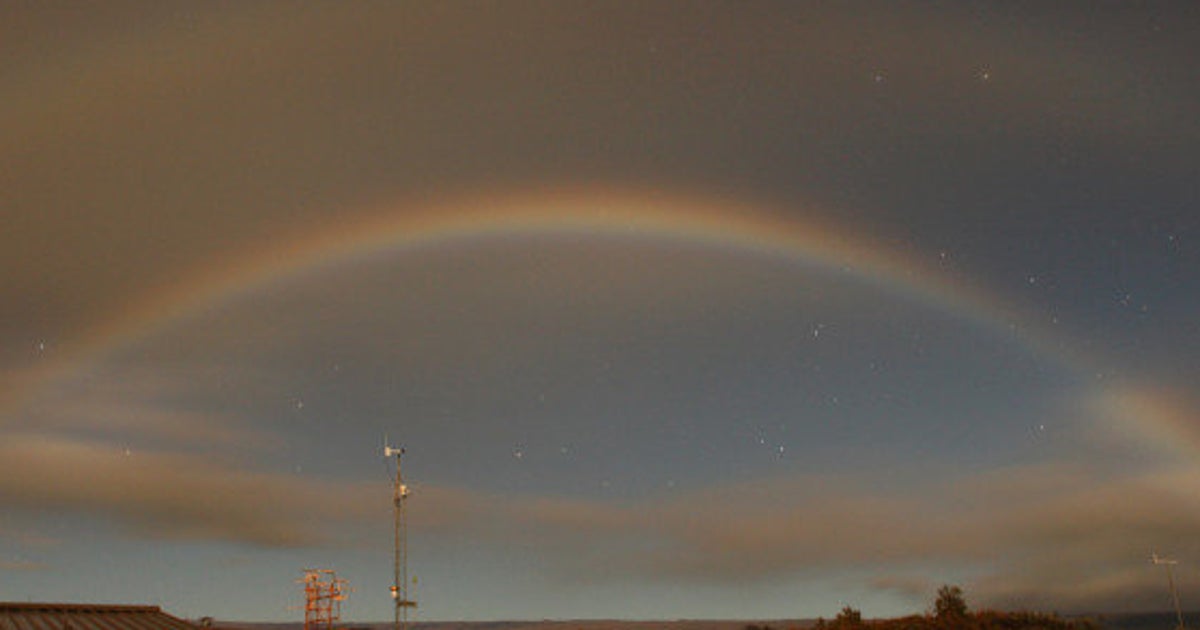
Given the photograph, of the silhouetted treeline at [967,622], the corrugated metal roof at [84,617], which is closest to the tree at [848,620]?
the silhouetted treeline at [967,622]

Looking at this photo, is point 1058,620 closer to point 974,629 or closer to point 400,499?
point 974,629

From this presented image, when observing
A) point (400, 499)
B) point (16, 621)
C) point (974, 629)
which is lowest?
point (974, 629)

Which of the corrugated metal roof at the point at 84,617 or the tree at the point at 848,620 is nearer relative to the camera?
the corrugated metal roof at the point at 84,617

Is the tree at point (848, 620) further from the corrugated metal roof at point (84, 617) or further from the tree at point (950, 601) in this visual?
the corrugated metal roof at point (84, 617)

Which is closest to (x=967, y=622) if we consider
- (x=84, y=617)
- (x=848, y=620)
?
(x=848, y=620)

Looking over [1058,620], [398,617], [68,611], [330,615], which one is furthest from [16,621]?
[1058,620]

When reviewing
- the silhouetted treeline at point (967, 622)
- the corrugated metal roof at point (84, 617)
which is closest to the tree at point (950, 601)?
the silhouetted treeline at point (967, 622)

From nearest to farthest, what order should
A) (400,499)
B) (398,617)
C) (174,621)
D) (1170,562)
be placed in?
(174,621)
(398,617)
(400,499)
(1170,562)

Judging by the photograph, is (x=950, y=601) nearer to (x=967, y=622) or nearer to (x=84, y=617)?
(x=967, y=622)
